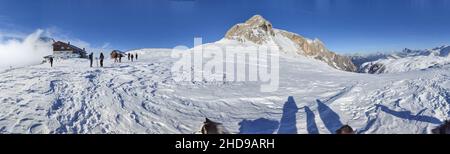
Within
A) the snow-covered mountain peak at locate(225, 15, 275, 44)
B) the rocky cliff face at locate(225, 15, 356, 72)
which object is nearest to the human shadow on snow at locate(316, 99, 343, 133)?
the rocky cliff face at locate(225, 15, 356, 72)

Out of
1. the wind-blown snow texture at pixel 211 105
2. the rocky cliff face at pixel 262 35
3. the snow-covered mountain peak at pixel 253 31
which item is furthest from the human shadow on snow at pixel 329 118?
the snow-covered mountain peak at pixel 253 31

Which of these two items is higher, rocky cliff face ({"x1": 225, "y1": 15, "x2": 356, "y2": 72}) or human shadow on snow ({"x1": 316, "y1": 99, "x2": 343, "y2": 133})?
rocky cliff face ({"x1": 225, "y1": 15, "x2": 356, "y2": 72})

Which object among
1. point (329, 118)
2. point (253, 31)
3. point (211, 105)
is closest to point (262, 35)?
point (253, 31)

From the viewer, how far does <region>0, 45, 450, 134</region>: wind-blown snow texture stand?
14938mm

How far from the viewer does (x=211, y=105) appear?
64.1 feet

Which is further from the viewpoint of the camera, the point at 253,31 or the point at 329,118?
the point at 253,31

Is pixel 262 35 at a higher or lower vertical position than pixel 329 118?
higher

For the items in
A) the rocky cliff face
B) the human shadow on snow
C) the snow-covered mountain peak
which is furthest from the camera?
the rocky cliff face

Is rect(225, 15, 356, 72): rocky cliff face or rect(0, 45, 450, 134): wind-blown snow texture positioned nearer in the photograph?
rect(0, 45, 450, 134): wind-blown snow texture

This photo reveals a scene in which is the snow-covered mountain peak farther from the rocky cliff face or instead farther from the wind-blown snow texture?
the wind-blown snow texture

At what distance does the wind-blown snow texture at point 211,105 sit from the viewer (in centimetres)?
1494

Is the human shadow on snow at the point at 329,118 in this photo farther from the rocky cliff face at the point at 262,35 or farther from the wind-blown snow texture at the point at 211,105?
the rocky cliff face at the point at 262,35

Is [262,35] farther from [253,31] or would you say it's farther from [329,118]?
[329,118]
